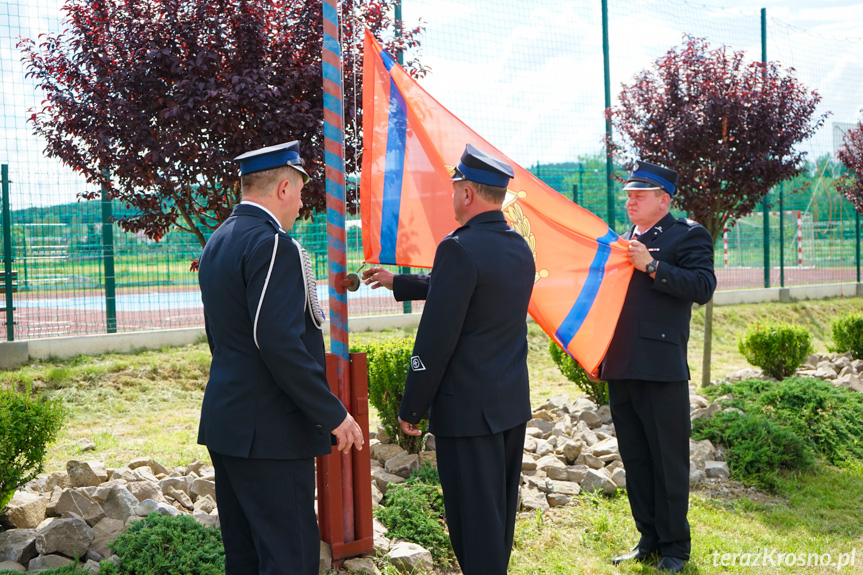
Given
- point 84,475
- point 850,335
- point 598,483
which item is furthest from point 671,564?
point 850,335

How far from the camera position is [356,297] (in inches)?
422

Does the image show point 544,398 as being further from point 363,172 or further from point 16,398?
point 16,398

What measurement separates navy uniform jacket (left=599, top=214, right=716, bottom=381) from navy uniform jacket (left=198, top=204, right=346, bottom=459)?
2.04m

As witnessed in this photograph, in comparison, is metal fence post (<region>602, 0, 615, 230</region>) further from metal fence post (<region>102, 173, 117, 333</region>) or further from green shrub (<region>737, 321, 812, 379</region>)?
metal fence post (<region>102, 173, 117, 333</region>)

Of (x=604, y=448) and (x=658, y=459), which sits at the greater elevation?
(x=658, y=459)

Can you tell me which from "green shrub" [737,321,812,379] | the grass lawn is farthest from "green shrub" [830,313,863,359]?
the grass lawn

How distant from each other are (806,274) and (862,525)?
43.7 ft

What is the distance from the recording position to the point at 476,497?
3.20 meters

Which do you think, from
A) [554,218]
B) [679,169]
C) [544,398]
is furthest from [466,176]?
[679,169]

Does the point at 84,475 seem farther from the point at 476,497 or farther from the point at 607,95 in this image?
the point at 607,95

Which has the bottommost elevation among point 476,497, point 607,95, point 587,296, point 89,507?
point 89,507

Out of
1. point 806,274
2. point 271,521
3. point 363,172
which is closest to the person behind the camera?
point 271,521

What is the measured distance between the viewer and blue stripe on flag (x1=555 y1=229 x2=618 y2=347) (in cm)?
434

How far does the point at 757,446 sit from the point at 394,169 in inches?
153
